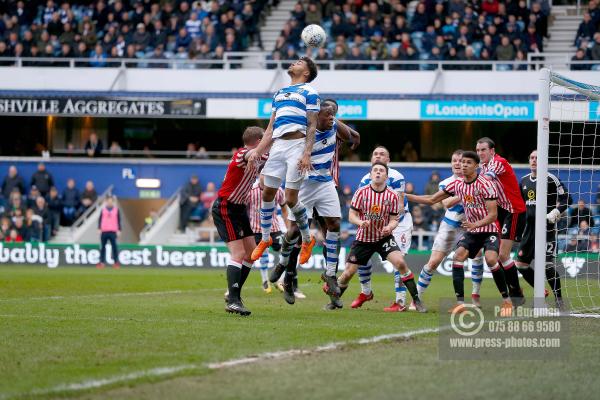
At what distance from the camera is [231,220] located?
38.7ft

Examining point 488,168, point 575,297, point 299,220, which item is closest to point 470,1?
point 575,297

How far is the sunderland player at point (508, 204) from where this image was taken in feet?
45.0

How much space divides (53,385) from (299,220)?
5629 mm

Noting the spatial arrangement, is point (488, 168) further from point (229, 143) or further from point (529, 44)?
point (229, 143)

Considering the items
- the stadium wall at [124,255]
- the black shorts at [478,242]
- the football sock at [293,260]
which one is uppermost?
the black shorts at [478,242]

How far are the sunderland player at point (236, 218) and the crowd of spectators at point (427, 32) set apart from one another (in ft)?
66.2

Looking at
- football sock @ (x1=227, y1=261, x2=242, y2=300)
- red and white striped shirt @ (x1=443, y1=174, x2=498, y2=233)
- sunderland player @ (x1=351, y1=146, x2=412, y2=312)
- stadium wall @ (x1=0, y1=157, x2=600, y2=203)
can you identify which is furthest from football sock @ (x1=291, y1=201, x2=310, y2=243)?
stadium wall @ (x1=0, y1=157, x2=600, y2=203)

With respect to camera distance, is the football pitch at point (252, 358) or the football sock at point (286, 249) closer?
the football pitch at point (252, 358)

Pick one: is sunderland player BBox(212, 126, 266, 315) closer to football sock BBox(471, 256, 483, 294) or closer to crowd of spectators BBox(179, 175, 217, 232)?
football sock BBox(471, 256, 483, 294)

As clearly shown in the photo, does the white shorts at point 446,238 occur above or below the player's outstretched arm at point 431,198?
below

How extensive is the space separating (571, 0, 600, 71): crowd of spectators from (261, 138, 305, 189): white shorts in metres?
20.1

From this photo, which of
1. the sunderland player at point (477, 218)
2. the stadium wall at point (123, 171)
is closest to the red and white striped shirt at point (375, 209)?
the sunderland player at point (477, 218)

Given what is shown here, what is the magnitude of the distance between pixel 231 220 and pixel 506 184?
13.7ft

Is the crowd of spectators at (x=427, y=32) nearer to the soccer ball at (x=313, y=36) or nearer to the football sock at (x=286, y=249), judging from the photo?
the soccer ball at (x=313, y=36)
